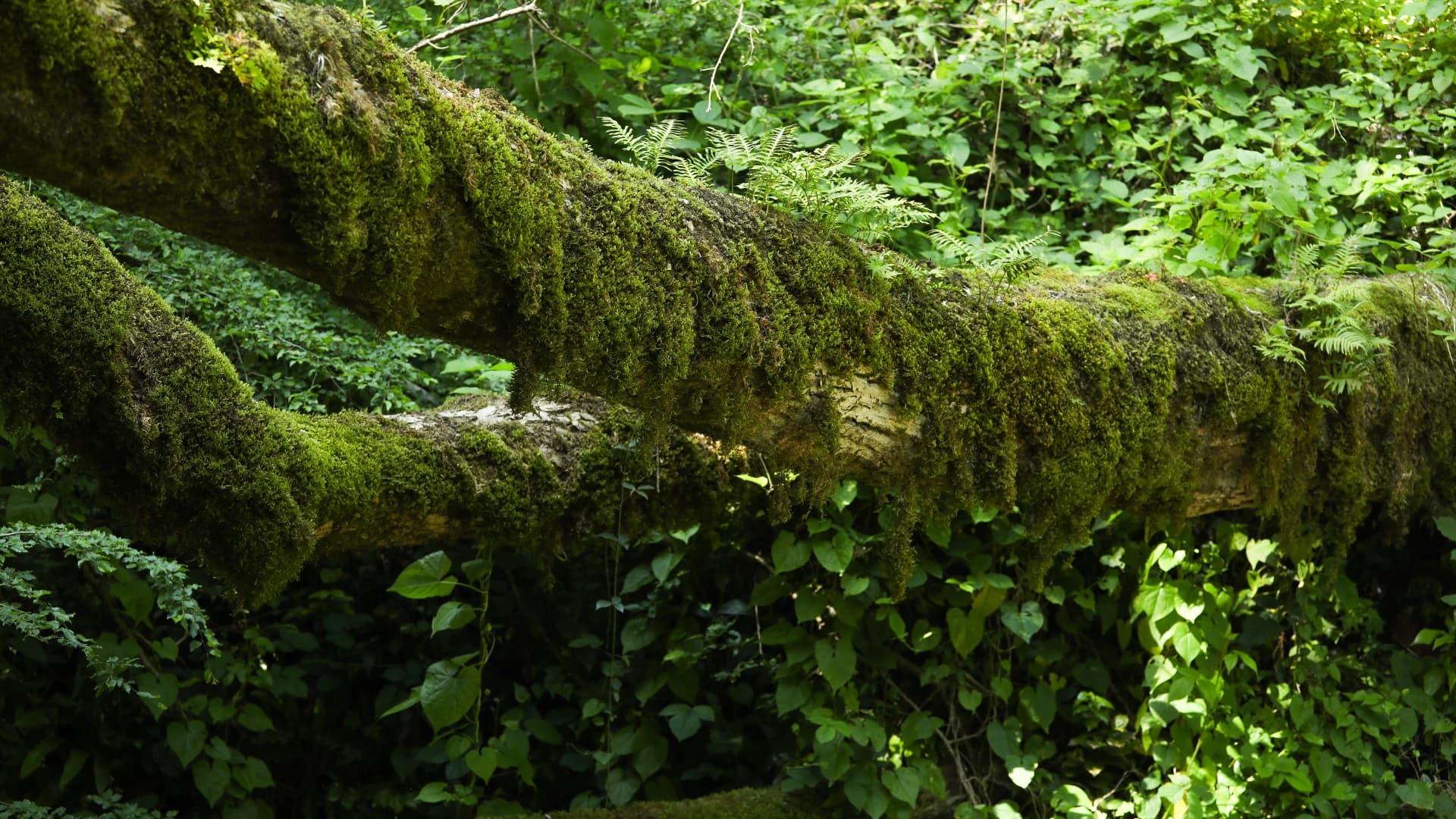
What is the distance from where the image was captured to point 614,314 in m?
2.15

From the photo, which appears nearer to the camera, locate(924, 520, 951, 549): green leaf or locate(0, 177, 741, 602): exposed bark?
locate(0, 177, 741, 602): exposed bark

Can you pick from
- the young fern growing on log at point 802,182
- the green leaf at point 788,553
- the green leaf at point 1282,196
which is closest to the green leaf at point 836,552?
the green leaf at point 788,553

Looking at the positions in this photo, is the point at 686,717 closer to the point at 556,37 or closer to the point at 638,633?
the point at 638,633

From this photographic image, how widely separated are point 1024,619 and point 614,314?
2.43m

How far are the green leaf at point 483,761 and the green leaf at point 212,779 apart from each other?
1098 mm

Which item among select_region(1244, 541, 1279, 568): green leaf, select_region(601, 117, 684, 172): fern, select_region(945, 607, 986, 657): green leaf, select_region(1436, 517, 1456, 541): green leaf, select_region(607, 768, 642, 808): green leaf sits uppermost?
select_region(601, 117, 684, 172): fern

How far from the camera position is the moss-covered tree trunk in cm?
150

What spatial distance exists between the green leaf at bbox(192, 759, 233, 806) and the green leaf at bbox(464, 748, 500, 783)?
1098mm

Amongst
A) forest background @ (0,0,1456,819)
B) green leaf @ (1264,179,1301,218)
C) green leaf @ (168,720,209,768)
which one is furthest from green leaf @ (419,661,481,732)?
green leaf @ (1264,179,1301,218)

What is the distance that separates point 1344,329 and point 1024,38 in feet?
9.58

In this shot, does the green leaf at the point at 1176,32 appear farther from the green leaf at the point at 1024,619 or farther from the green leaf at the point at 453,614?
the green leaf at the point at 453,614

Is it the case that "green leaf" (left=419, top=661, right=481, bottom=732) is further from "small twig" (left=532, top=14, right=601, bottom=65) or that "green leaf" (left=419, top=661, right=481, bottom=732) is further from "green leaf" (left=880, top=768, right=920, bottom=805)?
"small twig" (left=532, top=14, right=601, bottom=65)

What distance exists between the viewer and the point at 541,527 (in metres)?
3.56

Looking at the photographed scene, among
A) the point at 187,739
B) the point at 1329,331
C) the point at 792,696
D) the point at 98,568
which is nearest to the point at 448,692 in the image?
the point at 98,568
